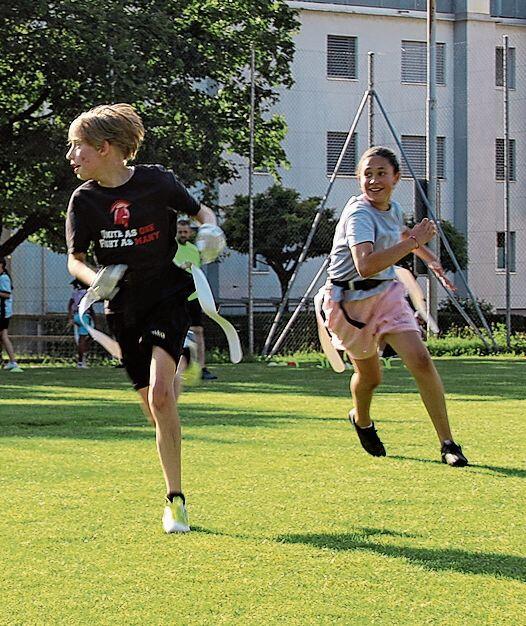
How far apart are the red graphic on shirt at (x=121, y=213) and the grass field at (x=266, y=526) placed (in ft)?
4.14

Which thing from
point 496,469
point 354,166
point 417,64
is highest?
point 417,64

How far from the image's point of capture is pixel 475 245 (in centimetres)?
3475

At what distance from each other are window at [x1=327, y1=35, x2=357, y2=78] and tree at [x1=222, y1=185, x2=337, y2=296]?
19.0 feet

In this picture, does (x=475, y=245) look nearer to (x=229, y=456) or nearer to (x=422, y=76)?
(x=422, y=76)

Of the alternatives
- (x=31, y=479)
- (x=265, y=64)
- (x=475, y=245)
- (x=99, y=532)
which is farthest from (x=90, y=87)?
(x=99, y=532)

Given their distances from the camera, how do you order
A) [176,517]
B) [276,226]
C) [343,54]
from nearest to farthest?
[176,517], [276,226], [343,54]

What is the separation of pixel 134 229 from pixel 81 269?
32 cm

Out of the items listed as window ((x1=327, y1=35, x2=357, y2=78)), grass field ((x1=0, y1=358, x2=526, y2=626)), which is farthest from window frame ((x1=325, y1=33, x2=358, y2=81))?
grass field ((x1=0, y1=358, x2=526, y2=626))

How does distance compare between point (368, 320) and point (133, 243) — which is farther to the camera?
point (368, 320)

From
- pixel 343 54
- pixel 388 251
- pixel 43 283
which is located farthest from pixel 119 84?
pixel 343 54

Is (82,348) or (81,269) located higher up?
(81,269)

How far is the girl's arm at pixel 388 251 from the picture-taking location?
22.0ft

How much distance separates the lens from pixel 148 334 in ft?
19.2

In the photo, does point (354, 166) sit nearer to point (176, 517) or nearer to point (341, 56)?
point (341, 56)
